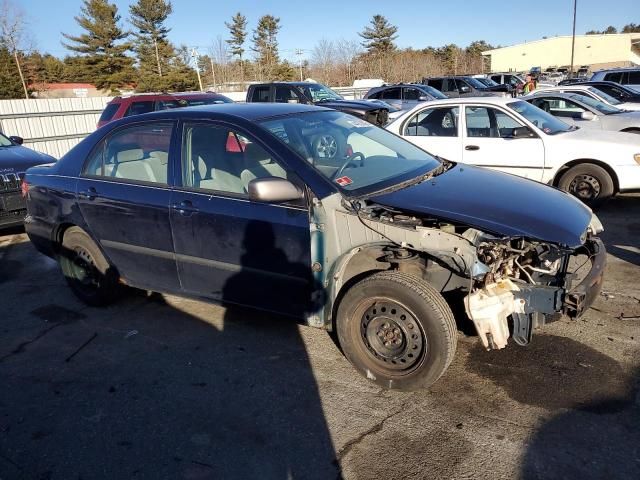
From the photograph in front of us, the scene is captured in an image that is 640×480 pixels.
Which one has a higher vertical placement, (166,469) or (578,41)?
(578,41)

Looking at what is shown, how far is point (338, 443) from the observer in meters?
2.79

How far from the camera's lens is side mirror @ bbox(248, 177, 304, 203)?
317 cm

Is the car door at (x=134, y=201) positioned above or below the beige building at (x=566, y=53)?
below

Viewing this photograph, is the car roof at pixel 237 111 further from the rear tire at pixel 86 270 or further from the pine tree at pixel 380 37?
the pine tree at pixel 380 37

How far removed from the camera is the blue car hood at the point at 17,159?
7008 mm

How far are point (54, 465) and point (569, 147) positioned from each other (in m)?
6.68

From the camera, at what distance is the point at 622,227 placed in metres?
6.26

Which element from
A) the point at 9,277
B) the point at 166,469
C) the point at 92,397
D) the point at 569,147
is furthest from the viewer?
the point at 569,147

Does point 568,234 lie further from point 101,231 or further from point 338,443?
point 101,231

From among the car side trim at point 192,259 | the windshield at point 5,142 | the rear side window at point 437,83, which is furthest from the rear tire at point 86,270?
the rear side window at point 437,83

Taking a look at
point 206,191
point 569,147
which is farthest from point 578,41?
point 206,191

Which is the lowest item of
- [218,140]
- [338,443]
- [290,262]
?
[338,443]

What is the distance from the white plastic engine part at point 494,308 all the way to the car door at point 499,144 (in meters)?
4.49

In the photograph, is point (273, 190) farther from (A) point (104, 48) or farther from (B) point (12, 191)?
(A) point (104, 48)
